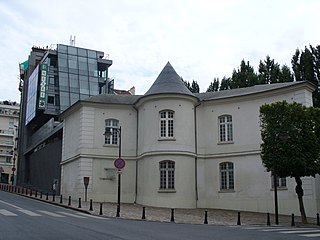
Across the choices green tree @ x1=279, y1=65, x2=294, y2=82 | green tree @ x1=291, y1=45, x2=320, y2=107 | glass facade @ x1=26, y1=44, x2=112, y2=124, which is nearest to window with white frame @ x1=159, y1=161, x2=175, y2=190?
green tree @ x1=291, y1=45, x2=320, y2=107

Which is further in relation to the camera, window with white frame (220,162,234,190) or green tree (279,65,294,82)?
green tree (279,65,294,82)

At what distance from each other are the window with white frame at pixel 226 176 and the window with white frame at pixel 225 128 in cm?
182

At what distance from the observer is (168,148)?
30.0m

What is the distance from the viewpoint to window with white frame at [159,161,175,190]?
29719 mm

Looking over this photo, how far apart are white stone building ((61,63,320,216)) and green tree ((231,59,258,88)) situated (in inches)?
473

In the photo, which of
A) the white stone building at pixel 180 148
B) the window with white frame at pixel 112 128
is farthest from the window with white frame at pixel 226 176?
the window with white frame at pixel 112 128

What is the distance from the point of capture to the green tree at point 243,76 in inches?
1737

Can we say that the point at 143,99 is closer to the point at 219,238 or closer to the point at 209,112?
the point at 209,112

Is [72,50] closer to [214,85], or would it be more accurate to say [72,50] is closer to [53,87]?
[53,87]

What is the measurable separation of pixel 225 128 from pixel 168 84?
17.3 ft

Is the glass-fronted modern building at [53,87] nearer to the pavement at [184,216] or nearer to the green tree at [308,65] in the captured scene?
the green tree at [308,65]

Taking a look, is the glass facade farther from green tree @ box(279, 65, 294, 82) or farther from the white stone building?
green tree @ box(279, 65, 294, 82)

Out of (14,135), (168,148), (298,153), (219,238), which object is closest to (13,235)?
(219,238)

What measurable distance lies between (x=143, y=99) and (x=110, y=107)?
313 cm
